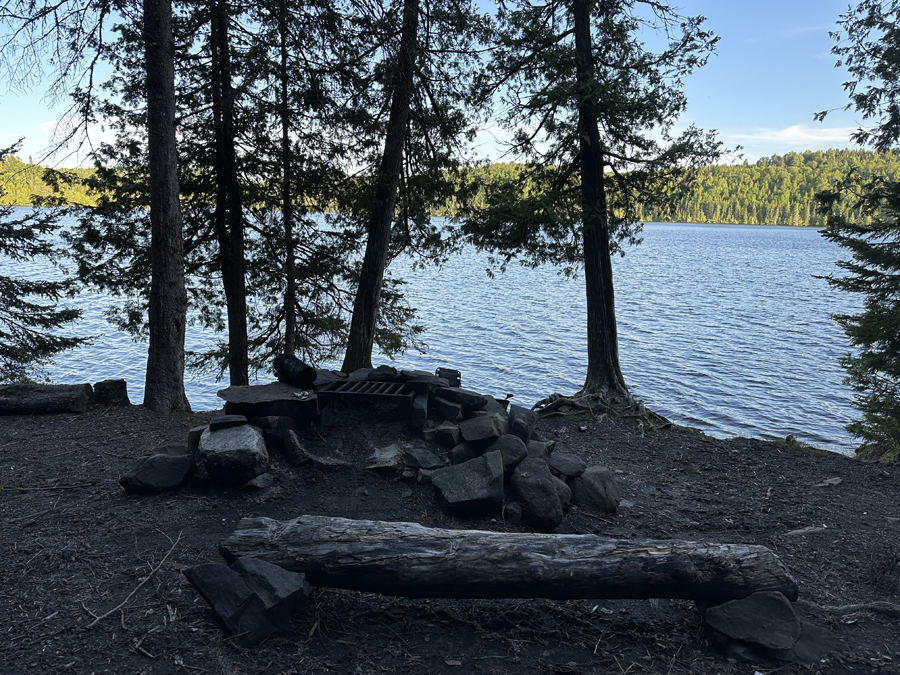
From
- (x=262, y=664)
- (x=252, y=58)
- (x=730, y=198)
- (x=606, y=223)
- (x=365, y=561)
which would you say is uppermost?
(x=730, y=198)

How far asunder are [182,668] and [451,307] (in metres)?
31.1

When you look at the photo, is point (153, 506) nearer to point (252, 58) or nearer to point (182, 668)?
point (182, 668)

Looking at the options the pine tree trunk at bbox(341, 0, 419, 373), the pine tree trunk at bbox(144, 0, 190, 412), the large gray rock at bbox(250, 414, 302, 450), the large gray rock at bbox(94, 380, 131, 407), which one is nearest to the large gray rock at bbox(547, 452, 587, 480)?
the large gray rock at bbox(250, 414, 302, 450)

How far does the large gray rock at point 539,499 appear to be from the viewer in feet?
19.7

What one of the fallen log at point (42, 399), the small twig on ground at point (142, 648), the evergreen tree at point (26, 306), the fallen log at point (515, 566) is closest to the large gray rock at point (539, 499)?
the fallen log at point (515, 566)

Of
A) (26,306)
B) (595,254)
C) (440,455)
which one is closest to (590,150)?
(595,254)

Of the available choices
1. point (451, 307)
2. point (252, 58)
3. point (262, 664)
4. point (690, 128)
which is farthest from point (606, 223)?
point (451, 307)

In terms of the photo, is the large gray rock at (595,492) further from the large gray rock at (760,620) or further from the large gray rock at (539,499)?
the large gray rock at (760,620)

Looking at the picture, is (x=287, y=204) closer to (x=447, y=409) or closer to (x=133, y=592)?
(x=447, y=409)

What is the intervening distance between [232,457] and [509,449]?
314cm

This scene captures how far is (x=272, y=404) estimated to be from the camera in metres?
7.04

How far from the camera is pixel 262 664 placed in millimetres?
3551

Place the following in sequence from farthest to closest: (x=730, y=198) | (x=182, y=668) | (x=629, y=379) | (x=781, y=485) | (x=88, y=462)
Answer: (x=730, y=198) → (x=629, y=379) → (x=781, y=485) → (x=88, y=462) → (x=182, y=668)

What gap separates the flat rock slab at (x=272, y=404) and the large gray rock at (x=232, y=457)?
52 centimetres
